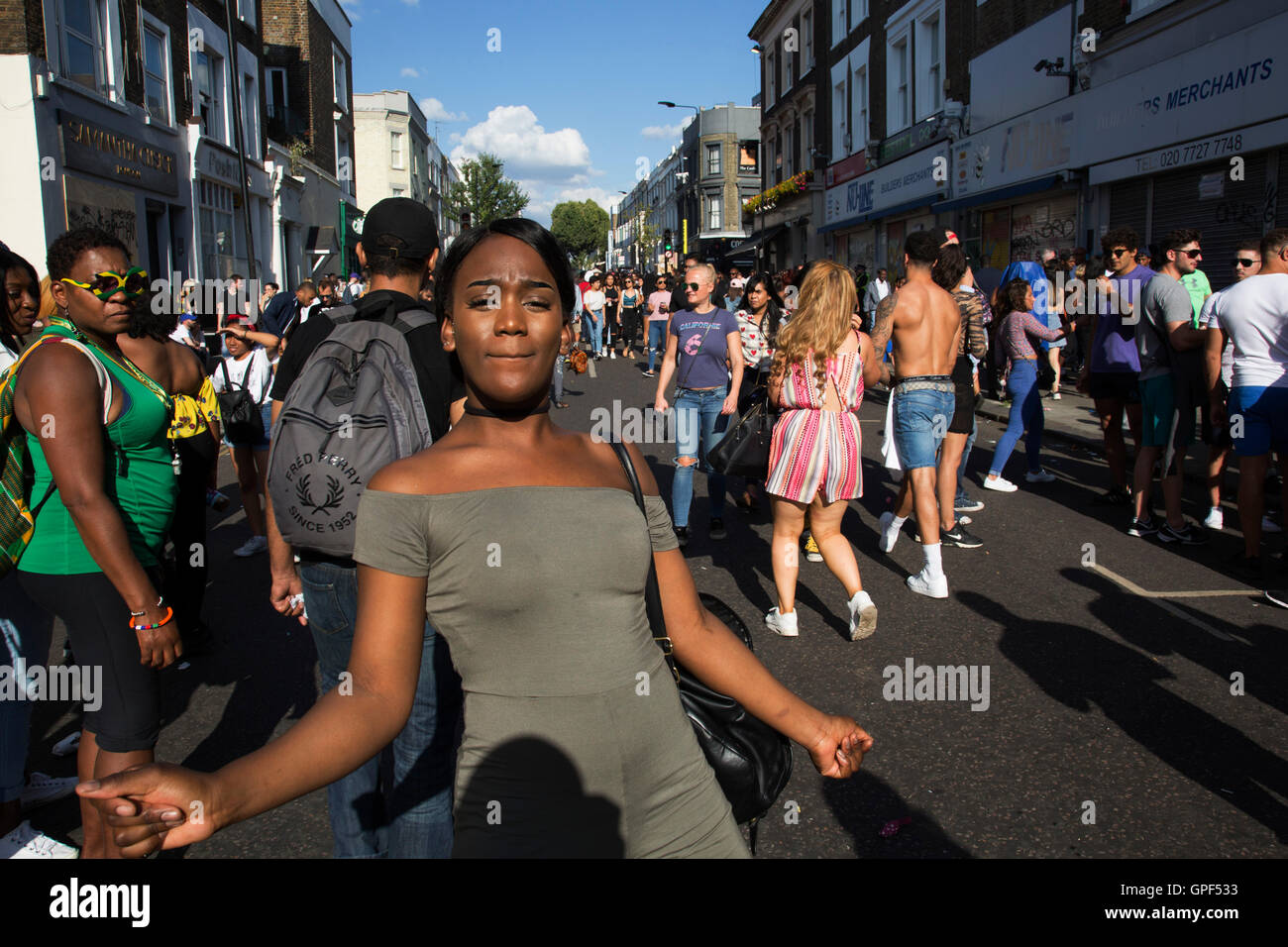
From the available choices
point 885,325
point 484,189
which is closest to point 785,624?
point 885,325

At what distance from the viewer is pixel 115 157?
17.3 metres

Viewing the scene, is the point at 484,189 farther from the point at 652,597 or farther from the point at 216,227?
the point at 652,597

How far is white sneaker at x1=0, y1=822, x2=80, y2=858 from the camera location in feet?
9.96

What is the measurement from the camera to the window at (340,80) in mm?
36219

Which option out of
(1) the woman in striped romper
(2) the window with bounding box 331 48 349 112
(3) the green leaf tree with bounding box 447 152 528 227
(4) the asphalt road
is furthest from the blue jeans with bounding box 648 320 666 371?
(3) the green leaf tree with bounding box 447 152 528 227

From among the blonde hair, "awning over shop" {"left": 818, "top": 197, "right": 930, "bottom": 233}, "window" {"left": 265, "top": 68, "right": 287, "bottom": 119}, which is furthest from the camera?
"window" {"left": 265, "top": 68, "right": 287, "bottom": 119}

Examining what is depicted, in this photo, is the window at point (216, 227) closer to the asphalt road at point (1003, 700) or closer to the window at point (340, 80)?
the window at point (340, 80)

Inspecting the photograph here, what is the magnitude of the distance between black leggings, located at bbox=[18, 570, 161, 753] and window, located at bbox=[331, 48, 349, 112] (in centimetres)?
3744

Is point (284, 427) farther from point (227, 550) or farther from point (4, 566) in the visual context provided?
point (227, 550)

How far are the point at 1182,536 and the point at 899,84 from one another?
22389 millimetres

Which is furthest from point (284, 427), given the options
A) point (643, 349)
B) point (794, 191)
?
point (794, 191)

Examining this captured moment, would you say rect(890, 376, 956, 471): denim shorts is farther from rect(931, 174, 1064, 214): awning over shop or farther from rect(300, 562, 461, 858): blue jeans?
rect(931, 174, 1064, 214): awning over shop
